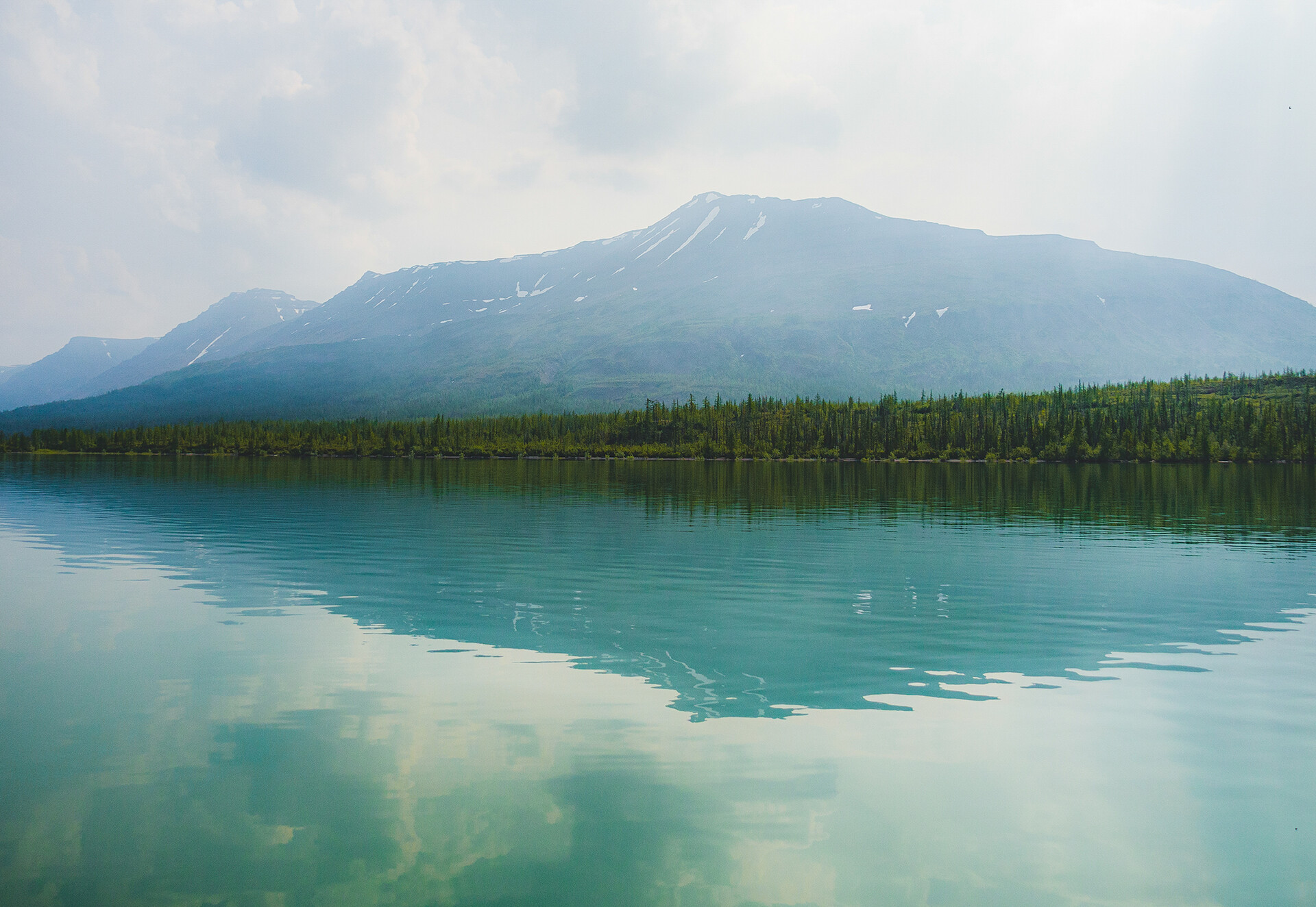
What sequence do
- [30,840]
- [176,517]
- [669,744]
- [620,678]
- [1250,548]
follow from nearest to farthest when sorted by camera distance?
[30,840] → [669,744] → [620,678] → [1250,548] → [176,517]

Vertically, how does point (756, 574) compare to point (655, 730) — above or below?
below

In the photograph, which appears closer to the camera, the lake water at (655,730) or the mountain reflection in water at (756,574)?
the lake water at (655,730)

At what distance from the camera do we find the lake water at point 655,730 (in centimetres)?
810

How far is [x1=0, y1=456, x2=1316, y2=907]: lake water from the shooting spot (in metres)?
8.10

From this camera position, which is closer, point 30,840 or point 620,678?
point 30,840

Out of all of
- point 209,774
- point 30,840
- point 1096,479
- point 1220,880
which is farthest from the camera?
point 1096,479

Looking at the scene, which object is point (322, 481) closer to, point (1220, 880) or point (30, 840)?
point (30, 840)

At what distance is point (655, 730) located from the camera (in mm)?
11883

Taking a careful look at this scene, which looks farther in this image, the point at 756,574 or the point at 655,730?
the point at 756,574

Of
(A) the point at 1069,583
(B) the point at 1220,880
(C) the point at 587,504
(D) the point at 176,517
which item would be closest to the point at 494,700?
(B) the point at 1220,880

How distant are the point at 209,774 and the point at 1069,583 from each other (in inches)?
947

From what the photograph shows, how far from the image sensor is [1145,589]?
24688 millimetres

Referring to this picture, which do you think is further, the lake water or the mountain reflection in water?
the mountain reflection in water

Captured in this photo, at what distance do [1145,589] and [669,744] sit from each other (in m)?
19.8
